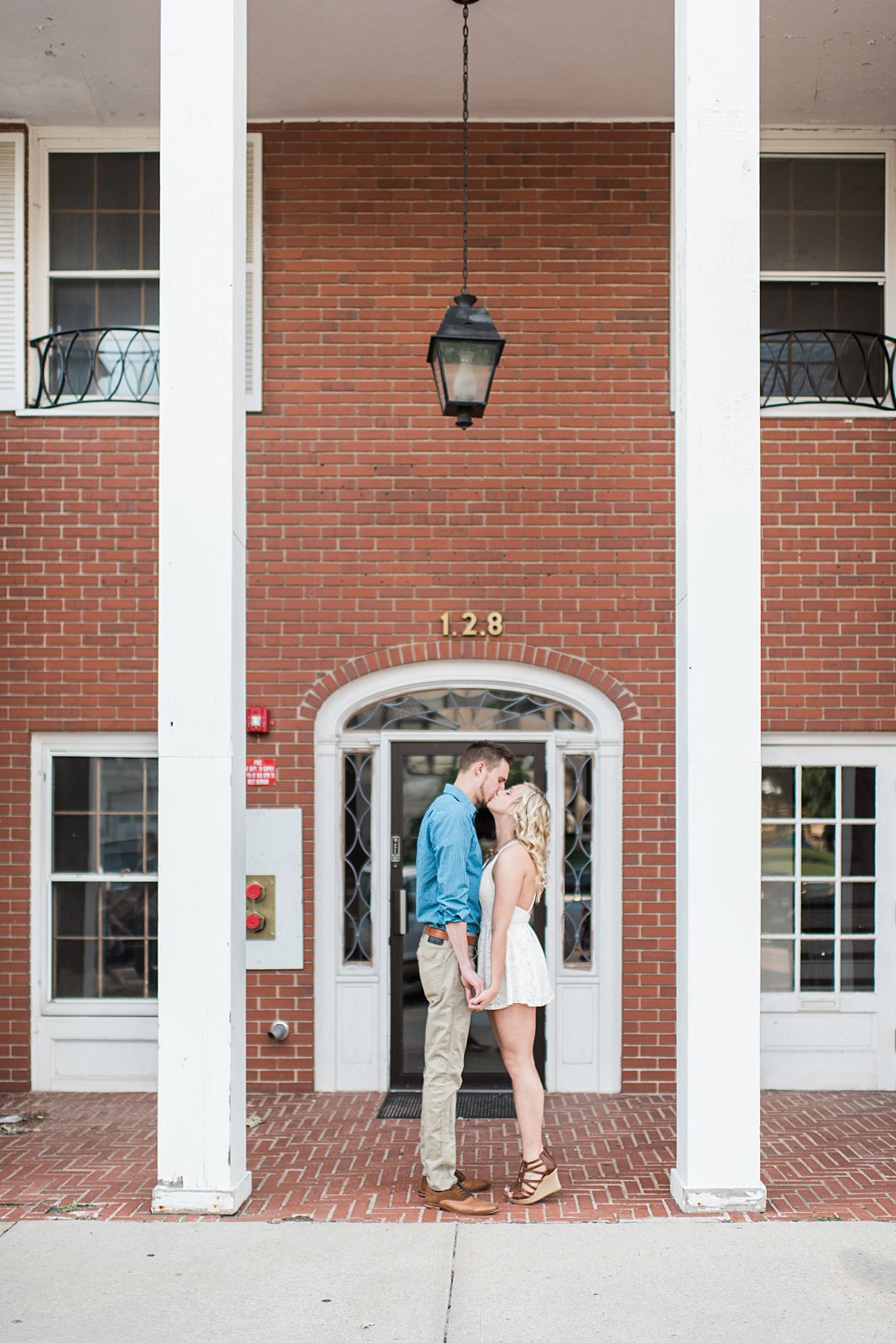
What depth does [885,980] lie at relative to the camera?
24.4 ft

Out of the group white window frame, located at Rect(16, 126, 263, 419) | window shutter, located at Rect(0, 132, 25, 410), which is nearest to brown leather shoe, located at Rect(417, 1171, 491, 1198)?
white window frame, located at Rect(16, 126, 263, 419)

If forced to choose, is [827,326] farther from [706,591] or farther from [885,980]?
[885,980]

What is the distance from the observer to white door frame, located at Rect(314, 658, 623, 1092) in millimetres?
7273

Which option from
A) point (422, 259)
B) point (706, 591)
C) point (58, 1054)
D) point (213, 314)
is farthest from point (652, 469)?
point (58, 1054)

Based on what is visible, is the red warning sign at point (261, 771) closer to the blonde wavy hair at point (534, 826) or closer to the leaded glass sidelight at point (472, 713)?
the leaded glass sidelight at point (472, 713)

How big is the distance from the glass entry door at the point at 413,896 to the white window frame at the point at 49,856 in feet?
5.02

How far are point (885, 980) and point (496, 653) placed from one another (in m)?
3.17

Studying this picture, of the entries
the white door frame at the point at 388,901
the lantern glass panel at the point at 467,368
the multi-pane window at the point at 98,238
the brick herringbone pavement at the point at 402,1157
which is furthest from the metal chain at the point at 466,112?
the brick herringbone pavement at the point at 402,1157

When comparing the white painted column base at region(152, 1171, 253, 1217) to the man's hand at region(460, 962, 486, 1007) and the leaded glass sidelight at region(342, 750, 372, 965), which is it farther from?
the leaded glass sidelight at region(342, 750, 372, 965)

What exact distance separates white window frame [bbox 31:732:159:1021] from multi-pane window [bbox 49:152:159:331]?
2648mm

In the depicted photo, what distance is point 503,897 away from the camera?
5223 millimetres

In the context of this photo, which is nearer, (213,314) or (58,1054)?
(213,314)

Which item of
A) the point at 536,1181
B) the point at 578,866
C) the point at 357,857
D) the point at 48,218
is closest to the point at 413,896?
the point at 357,857

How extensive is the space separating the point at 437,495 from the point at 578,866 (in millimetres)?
2449
